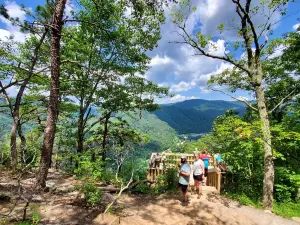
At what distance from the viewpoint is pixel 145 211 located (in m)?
7.53

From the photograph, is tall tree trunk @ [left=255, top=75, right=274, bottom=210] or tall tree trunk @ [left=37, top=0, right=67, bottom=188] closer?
tall tree trunk @ [left=37, top=0, right=67, bottom=188]

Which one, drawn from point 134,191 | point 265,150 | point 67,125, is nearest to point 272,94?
point 265,150

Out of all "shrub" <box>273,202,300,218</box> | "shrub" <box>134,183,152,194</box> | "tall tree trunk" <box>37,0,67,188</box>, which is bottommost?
"shrub" <box>273,202,300,218</box>

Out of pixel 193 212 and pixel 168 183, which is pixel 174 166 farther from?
pixel 193 212

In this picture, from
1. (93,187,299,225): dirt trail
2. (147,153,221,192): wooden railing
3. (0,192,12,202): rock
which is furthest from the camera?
(147,153,221,192): wooden railing

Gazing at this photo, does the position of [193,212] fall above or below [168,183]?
below

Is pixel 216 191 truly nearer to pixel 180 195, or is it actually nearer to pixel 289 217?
pixel 180 195

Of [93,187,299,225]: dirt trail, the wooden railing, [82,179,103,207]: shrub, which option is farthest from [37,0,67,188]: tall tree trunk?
the wooden railing

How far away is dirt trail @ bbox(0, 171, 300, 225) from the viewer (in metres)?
6.03

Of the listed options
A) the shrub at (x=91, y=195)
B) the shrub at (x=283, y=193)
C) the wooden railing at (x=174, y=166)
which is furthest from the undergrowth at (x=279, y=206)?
the shrub at (x=91, y=195)

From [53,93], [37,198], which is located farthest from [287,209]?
[53,93]

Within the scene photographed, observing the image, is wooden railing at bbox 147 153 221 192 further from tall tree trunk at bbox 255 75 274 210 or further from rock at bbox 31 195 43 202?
rock at bbox 31 195 43 202

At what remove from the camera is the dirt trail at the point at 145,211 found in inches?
237

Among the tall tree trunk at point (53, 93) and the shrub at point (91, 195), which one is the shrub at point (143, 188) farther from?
the tall tree trunk at point (53, 93)
